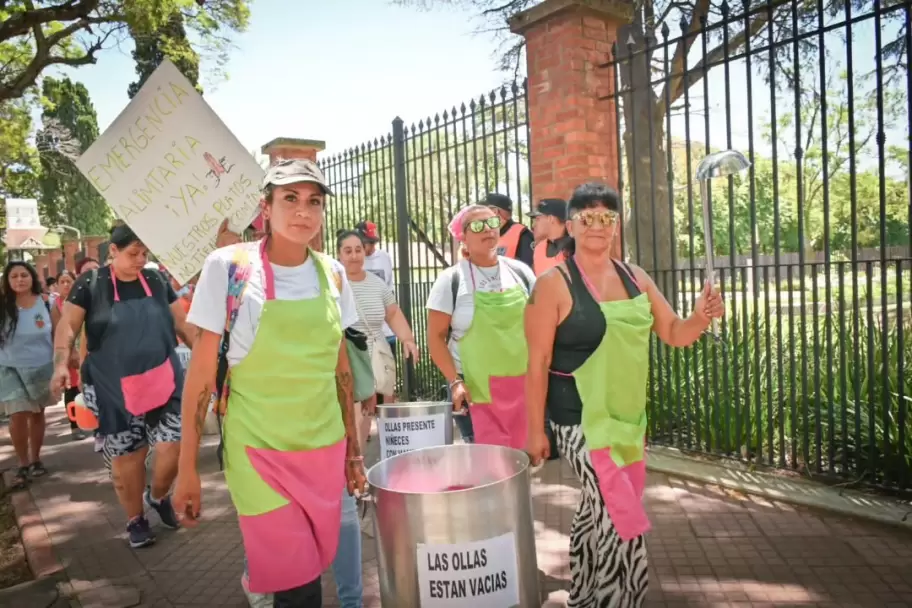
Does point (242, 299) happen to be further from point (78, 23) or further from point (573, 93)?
point (78, 23)

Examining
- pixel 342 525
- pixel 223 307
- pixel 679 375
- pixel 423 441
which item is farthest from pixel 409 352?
pixel 679 375

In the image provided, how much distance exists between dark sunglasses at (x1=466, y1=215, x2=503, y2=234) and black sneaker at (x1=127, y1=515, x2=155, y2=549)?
2883mm

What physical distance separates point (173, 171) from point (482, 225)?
1.75 m

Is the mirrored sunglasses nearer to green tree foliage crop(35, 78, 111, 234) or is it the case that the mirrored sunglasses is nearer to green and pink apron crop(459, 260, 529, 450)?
green and pink apron crop(459, 260, 529, 450)

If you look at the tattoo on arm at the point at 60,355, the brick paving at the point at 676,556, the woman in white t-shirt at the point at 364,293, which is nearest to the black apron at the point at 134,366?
the tattoo on arm at the point at 60,355

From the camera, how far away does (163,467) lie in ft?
14.6

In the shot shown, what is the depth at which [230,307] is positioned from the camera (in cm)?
246

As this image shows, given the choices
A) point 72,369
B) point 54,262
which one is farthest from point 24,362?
point 54,262

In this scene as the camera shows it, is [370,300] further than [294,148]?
No

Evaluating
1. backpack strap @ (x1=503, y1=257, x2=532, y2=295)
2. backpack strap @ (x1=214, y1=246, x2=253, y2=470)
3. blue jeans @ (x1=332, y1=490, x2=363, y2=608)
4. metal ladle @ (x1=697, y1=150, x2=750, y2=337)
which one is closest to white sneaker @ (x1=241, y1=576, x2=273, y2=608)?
blue jeans @ (x1=332, y1=490, x2=363, y2=608)

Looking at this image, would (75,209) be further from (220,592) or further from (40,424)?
(220,592)

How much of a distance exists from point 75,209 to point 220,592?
3878cm

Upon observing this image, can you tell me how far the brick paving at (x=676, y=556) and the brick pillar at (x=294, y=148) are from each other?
5211 millimetres

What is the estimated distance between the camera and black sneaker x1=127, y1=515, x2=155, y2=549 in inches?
177
